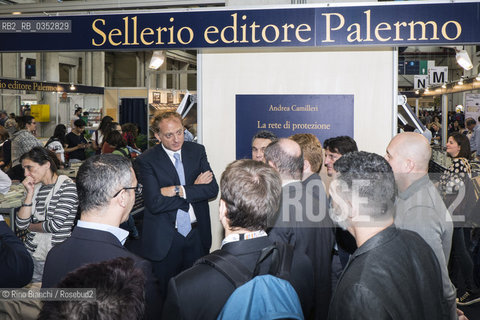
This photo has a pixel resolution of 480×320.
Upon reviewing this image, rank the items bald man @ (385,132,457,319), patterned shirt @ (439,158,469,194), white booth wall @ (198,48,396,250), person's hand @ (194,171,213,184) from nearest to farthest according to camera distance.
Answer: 1. bald man @ (385,132,457,319)
2. person's hand @ (194,171,213,184)
3. white booth wall @ (198,48,396,250)
4. patterned shirt @ (439,158,469,194)

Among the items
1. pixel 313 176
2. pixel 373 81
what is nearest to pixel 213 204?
pixel 313 176

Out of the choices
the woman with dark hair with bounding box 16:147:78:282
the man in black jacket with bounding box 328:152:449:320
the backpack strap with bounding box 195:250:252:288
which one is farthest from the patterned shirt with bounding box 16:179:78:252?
the man in black jacket with bounding box 328:152:449:320

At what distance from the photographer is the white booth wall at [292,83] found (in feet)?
12.9

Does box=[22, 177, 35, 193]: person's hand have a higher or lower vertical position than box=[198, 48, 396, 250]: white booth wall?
lower

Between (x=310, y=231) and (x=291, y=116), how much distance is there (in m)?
1.91

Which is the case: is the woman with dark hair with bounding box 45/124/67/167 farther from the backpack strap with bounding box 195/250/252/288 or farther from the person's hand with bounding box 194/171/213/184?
the backpack strap with bounding box 195/250/252/288

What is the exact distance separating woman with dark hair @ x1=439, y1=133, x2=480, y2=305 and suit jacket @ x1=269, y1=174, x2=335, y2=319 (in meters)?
2.50

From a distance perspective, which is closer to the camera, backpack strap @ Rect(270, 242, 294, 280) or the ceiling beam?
backpack strap @ Rect(270, 242, 294, 280)

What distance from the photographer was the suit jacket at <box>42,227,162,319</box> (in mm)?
1600

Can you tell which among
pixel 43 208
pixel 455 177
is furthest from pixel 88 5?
pixel 455 177

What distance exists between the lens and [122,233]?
1822 mm

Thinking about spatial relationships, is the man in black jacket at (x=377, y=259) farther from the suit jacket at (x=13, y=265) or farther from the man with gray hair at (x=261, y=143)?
the man with gray hair at (x=261, y=143)

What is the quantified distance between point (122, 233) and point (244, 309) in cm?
72

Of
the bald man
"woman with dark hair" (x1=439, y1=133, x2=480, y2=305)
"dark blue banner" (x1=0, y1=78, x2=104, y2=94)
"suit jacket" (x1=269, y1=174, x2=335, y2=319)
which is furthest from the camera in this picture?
"dark blue banner" (x1=0, y1=78, x2=104, y2=94)
